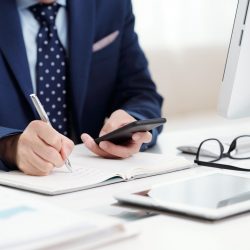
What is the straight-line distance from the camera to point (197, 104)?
2.68 metres

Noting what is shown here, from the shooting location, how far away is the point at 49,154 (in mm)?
1045

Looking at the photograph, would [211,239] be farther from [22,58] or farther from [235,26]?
[22,58]

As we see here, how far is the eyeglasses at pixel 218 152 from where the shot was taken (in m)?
1.17

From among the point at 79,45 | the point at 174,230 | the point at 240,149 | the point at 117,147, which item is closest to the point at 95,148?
the point at 117,147

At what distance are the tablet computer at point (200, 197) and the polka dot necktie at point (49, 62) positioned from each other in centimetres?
68

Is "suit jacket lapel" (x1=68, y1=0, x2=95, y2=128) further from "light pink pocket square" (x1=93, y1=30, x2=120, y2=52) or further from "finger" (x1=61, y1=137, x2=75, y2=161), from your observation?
"finger" (x1=61, y1=137, x2=75, y2=161)

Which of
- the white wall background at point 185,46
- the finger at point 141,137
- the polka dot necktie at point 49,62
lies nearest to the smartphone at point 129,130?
the finger at point 141,137

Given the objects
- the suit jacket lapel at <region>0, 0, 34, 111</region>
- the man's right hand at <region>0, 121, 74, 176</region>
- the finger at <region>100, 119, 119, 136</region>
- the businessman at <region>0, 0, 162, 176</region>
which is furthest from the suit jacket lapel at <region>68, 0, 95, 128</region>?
the man's right hand at <region>0, 121, 74, 176</region>

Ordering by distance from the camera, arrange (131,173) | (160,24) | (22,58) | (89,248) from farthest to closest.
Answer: (160,24)
(22,58)
(131,173)
(89,248)

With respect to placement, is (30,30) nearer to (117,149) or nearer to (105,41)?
(105,41)

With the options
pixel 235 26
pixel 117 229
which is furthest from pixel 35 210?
pixel 235 26

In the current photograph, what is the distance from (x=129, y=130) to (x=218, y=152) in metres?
0.20

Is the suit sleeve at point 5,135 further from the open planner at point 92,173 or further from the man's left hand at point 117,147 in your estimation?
the man's left hand at point 117,147

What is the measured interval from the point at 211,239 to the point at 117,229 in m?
0.11
